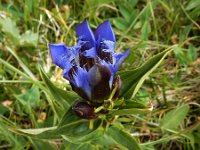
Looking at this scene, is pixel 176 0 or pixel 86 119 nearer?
pixel 86 119

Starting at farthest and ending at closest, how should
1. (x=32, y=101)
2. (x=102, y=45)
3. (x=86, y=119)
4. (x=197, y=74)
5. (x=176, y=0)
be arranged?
(x=176, y=0) < (x=197, y=74) < (x=32, y=101) < (x=86, y=119) < (x=102, y=45)

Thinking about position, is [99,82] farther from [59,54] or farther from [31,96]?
[31,96]

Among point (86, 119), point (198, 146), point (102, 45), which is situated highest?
point (102, 45)

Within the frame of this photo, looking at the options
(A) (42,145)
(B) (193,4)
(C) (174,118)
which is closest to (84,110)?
(A) (42,145)

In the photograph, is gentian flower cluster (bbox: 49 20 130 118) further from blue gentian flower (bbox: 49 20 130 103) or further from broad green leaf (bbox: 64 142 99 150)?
broad green leaf (bbox: 64 142 99 150)

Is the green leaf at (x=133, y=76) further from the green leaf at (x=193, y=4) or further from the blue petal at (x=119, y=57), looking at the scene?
the green leaf at (x=193, y=4)

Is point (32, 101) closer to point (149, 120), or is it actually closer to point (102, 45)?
point (149, 120)

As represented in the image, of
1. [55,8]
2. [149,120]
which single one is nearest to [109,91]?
[149,120]

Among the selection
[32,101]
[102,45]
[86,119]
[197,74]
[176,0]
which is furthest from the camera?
[176,0]

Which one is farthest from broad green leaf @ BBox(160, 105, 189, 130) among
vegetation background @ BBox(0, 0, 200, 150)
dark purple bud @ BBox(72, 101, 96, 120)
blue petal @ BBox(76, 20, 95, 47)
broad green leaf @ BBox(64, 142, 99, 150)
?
blue petal @ BBox(76, 20, 95, 47)
